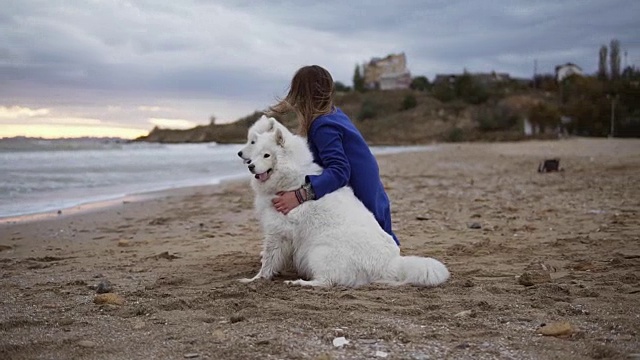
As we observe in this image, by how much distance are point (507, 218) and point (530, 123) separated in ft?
172

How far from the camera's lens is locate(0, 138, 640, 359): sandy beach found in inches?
112

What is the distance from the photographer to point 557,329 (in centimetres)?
301

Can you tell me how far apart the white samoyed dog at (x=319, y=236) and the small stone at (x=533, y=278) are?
0.59 meters

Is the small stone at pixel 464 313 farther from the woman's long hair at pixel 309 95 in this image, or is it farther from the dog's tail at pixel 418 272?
the woman's long hair at pixel 309 95

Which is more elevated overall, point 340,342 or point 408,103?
point 408,103

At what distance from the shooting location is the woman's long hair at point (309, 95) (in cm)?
476

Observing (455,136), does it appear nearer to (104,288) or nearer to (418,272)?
(418,272)

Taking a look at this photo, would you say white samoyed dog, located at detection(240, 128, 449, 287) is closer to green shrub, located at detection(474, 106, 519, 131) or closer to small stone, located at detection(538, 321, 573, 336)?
small stone, located at detection(538, 321, 573, 336)

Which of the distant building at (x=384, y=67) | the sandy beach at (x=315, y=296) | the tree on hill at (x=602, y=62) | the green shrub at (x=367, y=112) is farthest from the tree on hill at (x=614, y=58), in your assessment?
the sandy beach at (x=315, y=296)

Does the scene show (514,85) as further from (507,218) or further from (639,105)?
(507,218)

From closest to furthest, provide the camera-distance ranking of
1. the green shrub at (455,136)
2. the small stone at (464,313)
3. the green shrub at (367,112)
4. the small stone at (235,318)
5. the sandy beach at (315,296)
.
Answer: the sandy beach at (315,296), the small stone at (235,318), the small stone at (464,313), the green shrub at (455,136), the green shrub at (367,112)

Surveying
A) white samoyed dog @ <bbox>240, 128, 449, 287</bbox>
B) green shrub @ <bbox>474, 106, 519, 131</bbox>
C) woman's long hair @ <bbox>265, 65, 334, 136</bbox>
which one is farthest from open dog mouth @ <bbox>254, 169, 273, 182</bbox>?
green shrub @ <bbox>474, 106, 519, 131</bbox>

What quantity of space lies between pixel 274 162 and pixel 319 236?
2.34ft

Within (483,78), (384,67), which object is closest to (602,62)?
(483,78)
